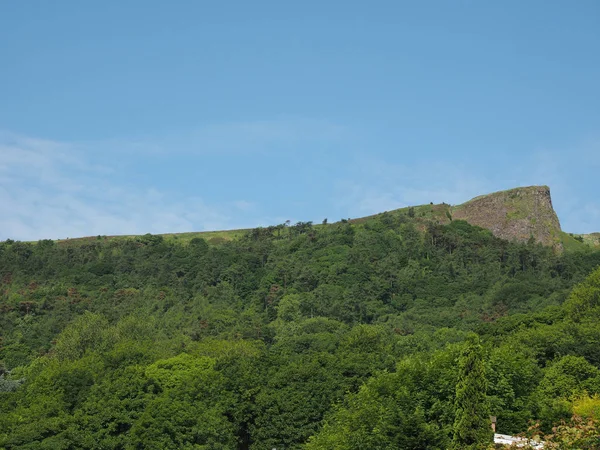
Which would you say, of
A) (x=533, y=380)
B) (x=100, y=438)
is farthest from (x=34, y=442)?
(x=533, y=380)

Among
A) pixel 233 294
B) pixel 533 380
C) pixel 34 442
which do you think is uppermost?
pixel 233 294

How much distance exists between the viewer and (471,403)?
1722 inches

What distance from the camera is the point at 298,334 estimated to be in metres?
107

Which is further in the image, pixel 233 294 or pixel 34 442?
pixel 233 294

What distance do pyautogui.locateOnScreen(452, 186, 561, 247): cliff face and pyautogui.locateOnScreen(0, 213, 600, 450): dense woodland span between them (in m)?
8.40

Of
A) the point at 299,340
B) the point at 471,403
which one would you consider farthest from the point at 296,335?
the point at 471,403

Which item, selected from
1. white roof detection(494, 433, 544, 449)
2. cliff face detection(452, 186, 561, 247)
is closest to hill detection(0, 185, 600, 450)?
cliff face detection(452, 186, 561, 247)

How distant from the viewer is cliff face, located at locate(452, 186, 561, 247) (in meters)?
161

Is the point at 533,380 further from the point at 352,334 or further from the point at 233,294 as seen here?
the point at 233,294

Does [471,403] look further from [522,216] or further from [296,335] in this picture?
[522,216]

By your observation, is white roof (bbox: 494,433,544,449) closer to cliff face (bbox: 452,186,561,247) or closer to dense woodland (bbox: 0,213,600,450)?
dense woodland (bbox: 0,213,600,450)

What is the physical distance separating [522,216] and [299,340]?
272ft

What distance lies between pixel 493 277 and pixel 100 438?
86.9 meters

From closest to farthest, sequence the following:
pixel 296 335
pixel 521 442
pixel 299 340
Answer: pixel 521 442, pixel 299 340, pixel 296 335
